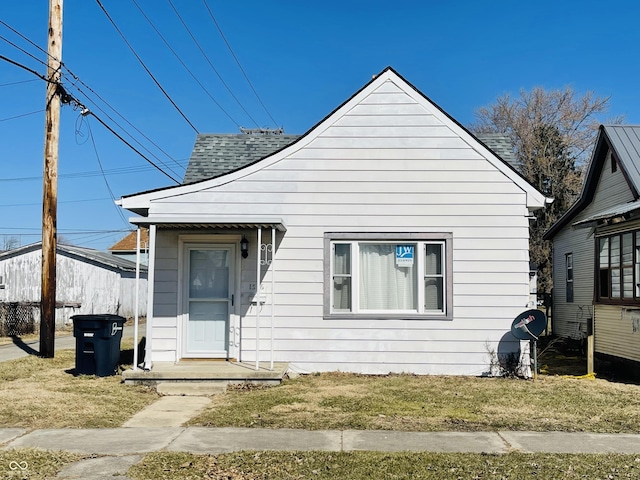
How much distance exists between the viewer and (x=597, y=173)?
50.8 ft

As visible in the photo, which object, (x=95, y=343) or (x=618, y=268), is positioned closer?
(x=95, y=343)

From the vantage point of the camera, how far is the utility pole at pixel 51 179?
12578 mm

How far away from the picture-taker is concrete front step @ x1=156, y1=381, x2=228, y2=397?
30.2ft

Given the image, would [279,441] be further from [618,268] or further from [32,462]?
[618,268]

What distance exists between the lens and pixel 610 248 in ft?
42.3

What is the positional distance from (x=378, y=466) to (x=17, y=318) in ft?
60.2

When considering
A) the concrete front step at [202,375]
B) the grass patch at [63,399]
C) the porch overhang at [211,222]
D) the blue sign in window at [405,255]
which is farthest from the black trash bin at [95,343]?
the blue sign in window at [405,255]

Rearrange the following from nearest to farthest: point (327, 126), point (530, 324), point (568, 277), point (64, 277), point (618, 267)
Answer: point (530, 324) < point (327, 126) < point (618, 267) < point (568, 277) < point (64, 277)

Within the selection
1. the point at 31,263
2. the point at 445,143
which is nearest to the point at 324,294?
the point at 445,143

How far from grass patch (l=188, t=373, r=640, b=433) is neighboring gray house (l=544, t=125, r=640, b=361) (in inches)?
79.3

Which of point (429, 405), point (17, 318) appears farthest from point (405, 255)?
point (17, 318)

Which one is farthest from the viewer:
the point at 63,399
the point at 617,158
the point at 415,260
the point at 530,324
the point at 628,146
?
the point at 628,146

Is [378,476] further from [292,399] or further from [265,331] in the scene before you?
[265,331]

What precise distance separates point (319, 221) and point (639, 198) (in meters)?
6.48
